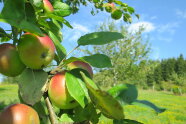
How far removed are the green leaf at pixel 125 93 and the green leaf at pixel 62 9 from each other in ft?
1.06

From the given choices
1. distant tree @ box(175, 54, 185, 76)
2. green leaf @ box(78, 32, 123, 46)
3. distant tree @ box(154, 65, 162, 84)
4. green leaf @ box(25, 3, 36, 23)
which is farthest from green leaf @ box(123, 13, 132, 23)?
distant tree @ box(175, 54, 185, 76)

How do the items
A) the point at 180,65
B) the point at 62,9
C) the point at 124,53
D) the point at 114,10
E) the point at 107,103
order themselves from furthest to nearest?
the point at 180,65 → the point at 124,53 → the point at 114,10 → the point at 62,9 → the point at 107,103

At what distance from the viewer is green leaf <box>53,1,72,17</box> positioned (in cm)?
66

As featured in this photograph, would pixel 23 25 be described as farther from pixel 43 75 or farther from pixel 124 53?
pixel 124 53

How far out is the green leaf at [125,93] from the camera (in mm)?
418

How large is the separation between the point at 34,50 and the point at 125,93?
20cm

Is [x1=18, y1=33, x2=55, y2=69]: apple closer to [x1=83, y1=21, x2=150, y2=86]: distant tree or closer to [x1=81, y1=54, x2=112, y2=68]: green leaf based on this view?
[x1=81, y1=54, x2=112, y2=68]: green leaf

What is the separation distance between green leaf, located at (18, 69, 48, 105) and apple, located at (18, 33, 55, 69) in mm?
18

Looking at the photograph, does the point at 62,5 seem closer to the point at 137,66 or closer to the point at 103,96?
the point at 103,96

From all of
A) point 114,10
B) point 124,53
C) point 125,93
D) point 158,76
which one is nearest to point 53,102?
point 125,93

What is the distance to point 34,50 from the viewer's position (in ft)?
1.47

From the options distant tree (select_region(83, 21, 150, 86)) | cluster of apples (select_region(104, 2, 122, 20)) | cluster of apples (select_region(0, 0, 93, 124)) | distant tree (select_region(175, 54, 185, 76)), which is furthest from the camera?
distant tree (select_region(175, 54, 185, 76))

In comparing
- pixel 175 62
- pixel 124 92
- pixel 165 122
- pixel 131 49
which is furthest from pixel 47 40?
pixel 175 62

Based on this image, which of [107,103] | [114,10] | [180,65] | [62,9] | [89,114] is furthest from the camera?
[180,65]
